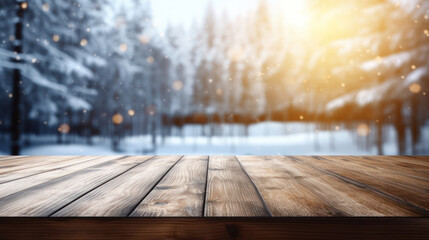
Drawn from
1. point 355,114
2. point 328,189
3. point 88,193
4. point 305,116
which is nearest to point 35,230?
point 88,193

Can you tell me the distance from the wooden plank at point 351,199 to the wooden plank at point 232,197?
8.1 inches

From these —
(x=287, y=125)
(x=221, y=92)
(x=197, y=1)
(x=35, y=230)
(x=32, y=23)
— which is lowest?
(x=35, y=230)

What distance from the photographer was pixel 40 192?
2.99 feet

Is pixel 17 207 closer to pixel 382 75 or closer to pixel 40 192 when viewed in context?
pixel 40 192

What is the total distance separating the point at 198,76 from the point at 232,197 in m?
2.72

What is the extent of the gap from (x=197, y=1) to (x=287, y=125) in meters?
1.89

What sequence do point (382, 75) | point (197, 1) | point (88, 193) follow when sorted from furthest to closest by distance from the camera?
point (197, 1)
point (382, 75)
point (88, 193)

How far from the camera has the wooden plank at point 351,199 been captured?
697mm

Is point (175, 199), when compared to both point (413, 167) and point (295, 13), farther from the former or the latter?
point (295, 13)

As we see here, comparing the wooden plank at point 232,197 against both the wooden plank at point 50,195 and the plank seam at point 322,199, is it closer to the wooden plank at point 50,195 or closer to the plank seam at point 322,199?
the plank seam at point 322,199

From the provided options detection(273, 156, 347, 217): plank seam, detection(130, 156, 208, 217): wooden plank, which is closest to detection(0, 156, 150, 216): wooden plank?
detection(130, 156, 208, 217): wooden plank

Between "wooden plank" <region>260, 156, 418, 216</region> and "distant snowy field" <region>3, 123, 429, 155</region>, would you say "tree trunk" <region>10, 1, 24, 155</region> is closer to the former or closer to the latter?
"distant snowy field" <region>3, 123, 429, 155</region>

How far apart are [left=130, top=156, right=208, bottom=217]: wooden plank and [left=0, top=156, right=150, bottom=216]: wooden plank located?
230mm

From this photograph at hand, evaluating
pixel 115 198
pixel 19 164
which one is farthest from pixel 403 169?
pixel 19 164
